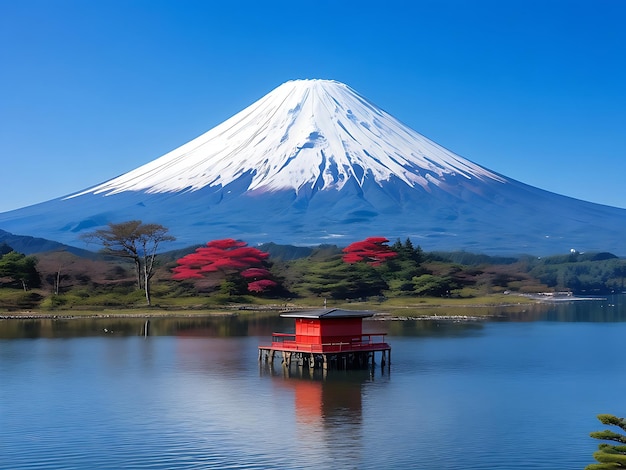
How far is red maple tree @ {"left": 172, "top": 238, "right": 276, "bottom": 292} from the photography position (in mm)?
54844

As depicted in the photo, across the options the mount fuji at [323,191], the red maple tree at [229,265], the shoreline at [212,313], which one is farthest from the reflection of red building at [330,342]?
the mount fuji at [323,191]

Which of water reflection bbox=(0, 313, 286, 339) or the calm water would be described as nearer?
the calm water

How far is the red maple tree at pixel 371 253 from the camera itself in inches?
2328

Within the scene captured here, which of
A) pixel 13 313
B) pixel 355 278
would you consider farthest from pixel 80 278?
pixel 355 278

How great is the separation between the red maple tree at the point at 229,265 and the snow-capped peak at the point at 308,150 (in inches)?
2170

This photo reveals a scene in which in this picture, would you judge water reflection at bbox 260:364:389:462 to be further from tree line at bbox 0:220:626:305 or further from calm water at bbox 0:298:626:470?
tree line at bbox 0:220:626:305

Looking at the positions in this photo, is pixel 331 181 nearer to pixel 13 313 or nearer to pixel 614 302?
pixel 614 302

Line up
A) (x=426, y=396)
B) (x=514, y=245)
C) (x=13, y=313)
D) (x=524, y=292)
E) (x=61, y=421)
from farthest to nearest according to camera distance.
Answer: (x=514, y=245)
(x=524, y=292)
(x=13, y=313)
(x=426, y=396)
(x=61, y=421)

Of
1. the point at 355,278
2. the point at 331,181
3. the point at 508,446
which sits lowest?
the point at 508,446

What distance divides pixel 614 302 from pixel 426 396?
46347 millimetres

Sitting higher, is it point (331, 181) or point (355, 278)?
point (331, 181)

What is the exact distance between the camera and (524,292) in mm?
72000

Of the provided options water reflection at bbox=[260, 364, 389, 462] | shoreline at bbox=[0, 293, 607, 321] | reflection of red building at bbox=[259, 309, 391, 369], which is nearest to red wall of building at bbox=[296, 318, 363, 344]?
reflection of red building at bbox=[259, 309, 391, 369]

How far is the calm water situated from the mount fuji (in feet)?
237
